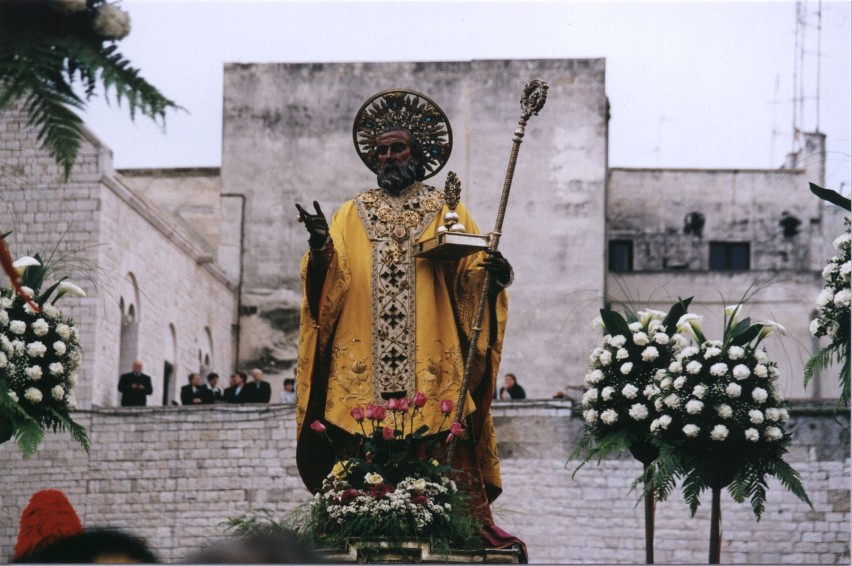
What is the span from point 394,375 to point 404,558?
3.86ft

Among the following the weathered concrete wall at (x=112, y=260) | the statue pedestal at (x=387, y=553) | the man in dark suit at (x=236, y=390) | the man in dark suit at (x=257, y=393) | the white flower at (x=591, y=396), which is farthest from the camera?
the weathered concrete wall at (x=112, y=260)

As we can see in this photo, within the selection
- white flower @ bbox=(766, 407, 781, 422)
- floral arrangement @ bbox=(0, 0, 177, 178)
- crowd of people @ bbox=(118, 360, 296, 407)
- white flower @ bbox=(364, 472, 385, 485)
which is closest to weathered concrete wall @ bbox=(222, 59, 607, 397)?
crowd of people @ bbox=(118, 360, 296, 407)

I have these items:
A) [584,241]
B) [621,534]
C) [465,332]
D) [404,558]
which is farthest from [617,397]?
[584,241]

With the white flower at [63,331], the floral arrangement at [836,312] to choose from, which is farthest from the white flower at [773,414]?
the white flower at [63,331]

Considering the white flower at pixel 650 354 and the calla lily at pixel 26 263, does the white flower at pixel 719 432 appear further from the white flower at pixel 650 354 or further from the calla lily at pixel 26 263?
the calla lily at pixel 26 263

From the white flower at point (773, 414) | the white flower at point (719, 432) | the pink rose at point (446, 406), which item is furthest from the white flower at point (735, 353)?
the pink rose at point (446, 406)

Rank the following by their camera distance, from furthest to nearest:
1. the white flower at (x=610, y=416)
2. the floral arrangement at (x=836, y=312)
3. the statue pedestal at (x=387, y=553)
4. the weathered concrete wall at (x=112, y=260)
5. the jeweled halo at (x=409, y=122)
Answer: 1. the weathered concrete wall at (x=112, y=260)
2. the white flower at (x=610, y=416)
3. the floral arrangement at (x=836, y=312)
4. the jeweled halo at (x=409, y=122)
5. the statue pedestal at (x=387, y=553)

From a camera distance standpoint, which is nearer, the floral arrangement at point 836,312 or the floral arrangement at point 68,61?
the floral arrangement at point 68,61

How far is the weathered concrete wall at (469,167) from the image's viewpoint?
32.2 meters

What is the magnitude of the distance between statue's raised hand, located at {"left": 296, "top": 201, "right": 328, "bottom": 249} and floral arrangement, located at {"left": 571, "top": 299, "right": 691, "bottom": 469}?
3558 millimetres

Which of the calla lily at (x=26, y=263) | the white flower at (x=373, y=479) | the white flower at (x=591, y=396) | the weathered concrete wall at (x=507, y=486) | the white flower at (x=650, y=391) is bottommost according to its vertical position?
the weathered concrete wall at (x=507, y=486)

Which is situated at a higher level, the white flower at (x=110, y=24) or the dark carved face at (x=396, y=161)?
the dark carved face at (x=396, y=161)

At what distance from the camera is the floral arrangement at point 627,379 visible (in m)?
11.8

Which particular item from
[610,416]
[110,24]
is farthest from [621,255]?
[110,24]
